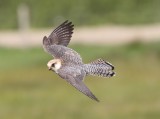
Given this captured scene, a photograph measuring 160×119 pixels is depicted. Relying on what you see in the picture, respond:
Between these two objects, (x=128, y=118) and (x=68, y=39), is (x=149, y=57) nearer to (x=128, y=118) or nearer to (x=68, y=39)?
(x=128, y=118)

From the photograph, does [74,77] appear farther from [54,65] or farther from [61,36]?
[61,36]

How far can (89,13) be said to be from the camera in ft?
116

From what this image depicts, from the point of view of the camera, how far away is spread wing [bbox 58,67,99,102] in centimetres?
470

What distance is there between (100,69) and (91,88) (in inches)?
575

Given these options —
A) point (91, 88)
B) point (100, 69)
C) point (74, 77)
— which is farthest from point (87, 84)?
point (74, 77)

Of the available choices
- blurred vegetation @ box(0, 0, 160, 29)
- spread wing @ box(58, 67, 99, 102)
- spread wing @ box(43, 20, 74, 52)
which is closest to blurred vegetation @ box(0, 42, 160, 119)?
blurred vegetation @ box(0, 0, 160, 29)

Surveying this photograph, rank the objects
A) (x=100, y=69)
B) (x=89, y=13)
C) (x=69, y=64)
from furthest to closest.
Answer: (x=89, y=13) → (x=100, y=69) → (x=69, y=64)

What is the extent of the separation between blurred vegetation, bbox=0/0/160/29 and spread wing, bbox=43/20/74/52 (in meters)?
28.3

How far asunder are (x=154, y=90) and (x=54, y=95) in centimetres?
253

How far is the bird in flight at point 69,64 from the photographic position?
4.90 metres

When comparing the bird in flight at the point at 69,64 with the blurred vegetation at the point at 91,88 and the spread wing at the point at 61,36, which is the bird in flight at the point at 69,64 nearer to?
the spread wing at the point at 61,36

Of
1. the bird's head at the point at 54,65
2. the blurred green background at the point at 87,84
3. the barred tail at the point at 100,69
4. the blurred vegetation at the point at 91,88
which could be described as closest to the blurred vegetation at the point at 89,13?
the blurred green background at the point at 87,84

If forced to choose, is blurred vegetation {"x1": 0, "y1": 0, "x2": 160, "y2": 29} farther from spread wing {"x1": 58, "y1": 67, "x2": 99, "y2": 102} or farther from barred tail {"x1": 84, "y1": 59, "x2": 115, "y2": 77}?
spread wing {"x1": 58, "y1": 67, "x2": 99, "y2": 102}

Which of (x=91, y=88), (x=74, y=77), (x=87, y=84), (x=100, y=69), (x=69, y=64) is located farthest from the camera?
(x=87, y=84)
